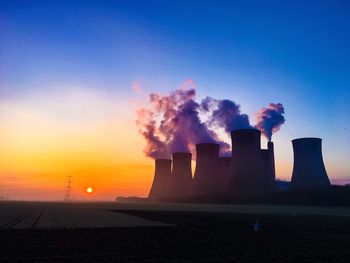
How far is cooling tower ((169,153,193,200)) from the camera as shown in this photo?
75125 millimetres

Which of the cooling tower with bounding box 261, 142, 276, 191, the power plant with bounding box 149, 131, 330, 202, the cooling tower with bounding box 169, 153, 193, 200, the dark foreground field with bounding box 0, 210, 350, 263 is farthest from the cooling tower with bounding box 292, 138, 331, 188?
the dark foreground field with bounding box 0, 210, 350, 263

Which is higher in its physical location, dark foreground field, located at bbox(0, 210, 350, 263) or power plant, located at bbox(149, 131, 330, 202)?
power plant, located at bbox(149, 131, 330, 202)

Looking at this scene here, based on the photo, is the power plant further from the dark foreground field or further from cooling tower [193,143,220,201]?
the dark foreground field

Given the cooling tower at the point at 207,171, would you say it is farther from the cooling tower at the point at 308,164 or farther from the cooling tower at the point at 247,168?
the cooling tower at the point at 308,164

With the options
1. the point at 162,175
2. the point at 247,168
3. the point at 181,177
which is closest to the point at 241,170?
the point at 247,168

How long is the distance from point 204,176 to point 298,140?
17612 millimetres

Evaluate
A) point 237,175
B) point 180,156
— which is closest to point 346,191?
point 237,175

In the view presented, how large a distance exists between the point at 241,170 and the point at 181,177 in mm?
21459

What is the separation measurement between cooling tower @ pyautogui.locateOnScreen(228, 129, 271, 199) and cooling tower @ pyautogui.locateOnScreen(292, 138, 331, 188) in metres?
5.18

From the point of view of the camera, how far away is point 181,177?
77938 mm

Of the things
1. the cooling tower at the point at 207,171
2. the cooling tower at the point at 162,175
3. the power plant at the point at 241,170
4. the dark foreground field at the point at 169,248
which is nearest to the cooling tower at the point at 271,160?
the power plant at the point at 241,170

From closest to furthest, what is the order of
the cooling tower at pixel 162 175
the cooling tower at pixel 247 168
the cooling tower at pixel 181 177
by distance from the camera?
the cooling tower at pixel 247 168 < the cooling tower at pixel 181 177 < the cooling tower at pixel 162 175

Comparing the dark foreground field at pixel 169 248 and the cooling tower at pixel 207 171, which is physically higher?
the cooling tower at pixel 207 171

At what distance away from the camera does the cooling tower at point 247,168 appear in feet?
181
